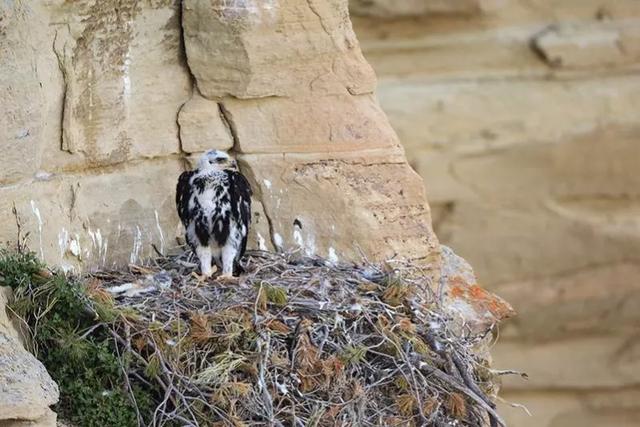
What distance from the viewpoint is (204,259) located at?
722 centimetres

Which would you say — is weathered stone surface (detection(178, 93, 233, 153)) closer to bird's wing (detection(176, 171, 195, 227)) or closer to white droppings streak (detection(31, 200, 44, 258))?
bird's wing (detection(176, 171, 195, 227))

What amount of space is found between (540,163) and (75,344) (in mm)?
6879

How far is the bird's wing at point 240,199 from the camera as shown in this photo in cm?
726

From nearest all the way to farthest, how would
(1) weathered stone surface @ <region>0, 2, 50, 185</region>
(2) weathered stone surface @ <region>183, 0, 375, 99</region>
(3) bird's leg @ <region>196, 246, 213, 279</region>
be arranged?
(1) weathered stone surface @ <region>0, 2, 50, 185</region>
(3) bird's leg @ <region>196, 246, 213, 279</region>
(2) weathered stone surface @ <region>183, 0, 375, 99</region>

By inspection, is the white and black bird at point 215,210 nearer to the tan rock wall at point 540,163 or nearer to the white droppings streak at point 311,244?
the white droppings streak at point 311,244

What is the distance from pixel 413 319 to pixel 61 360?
138cm

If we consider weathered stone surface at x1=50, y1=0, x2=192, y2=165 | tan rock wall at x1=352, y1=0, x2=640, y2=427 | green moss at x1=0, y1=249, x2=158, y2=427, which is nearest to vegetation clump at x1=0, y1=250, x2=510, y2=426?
green moss at x1=0, y1=249, x2=158, y2=427

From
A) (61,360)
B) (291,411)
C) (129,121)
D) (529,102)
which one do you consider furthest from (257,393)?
(529,102)

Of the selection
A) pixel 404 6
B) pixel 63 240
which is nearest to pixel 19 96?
pixel 63 240

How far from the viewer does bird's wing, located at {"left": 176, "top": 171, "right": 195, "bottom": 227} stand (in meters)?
7.25

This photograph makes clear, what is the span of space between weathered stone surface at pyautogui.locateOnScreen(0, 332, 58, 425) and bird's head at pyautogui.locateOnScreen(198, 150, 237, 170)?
1.53 metres

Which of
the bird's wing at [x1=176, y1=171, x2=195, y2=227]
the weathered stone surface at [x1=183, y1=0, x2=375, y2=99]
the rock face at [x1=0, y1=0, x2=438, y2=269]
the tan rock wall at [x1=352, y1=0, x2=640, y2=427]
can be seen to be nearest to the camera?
the rock face at [x1=0, y1=0, x2=438, y2=269]

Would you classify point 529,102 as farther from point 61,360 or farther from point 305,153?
point 61,360

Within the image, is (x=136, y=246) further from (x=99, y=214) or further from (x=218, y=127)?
(x=218, y=127)
